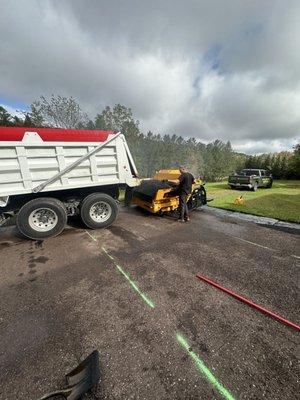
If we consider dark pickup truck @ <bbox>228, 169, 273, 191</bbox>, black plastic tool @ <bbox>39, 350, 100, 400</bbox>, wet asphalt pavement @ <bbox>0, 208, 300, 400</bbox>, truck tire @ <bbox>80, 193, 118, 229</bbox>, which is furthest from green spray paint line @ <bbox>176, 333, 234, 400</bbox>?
dark pickup truck @ <bbox>228, 169, 273, 191</bbox>

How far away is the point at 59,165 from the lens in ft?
16.8

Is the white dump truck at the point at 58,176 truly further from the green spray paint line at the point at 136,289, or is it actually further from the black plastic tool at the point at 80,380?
the black plastic tool at the point at 80,380

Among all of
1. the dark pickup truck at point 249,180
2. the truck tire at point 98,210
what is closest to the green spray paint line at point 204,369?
the truck tire at point 98,210

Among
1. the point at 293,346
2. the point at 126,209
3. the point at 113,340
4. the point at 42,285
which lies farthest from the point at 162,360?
the point at 126,209

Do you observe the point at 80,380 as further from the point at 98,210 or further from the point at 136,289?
the point at 98,210

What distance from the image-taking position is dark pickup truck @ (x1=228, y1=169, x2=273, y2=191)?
578 inches

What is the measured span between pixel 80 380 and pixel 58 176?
4.34 meters

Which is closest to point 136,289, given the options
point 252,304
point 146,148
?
point 252,304

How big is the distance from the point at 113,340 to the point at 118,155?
4.58 metres

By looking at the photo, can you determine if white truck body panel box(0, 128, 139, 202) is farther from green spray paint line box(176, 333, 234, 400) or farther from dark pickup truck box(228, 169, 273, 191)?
dark pickup truck box(228, 169, 273, 191)

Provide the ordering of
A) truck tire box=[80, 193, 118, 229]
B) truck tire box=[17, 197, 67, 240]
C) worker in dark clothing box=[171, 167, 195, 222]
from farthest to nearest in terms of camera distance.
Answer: worker in dark clothing box=[171, 167, 195, 222] < truck tire box=[80, 193, 118, 229] < truck tire box=[17, 197, 67, 240]

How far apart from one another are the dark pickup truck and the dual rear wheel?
12038 mm

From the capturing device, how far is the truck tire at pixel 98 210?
18.2 feet

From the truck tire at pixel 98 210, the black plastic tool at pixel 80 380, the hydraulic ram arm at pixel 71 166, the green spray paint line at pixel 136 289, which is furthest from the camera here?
the truck tire at pixel 98 210
